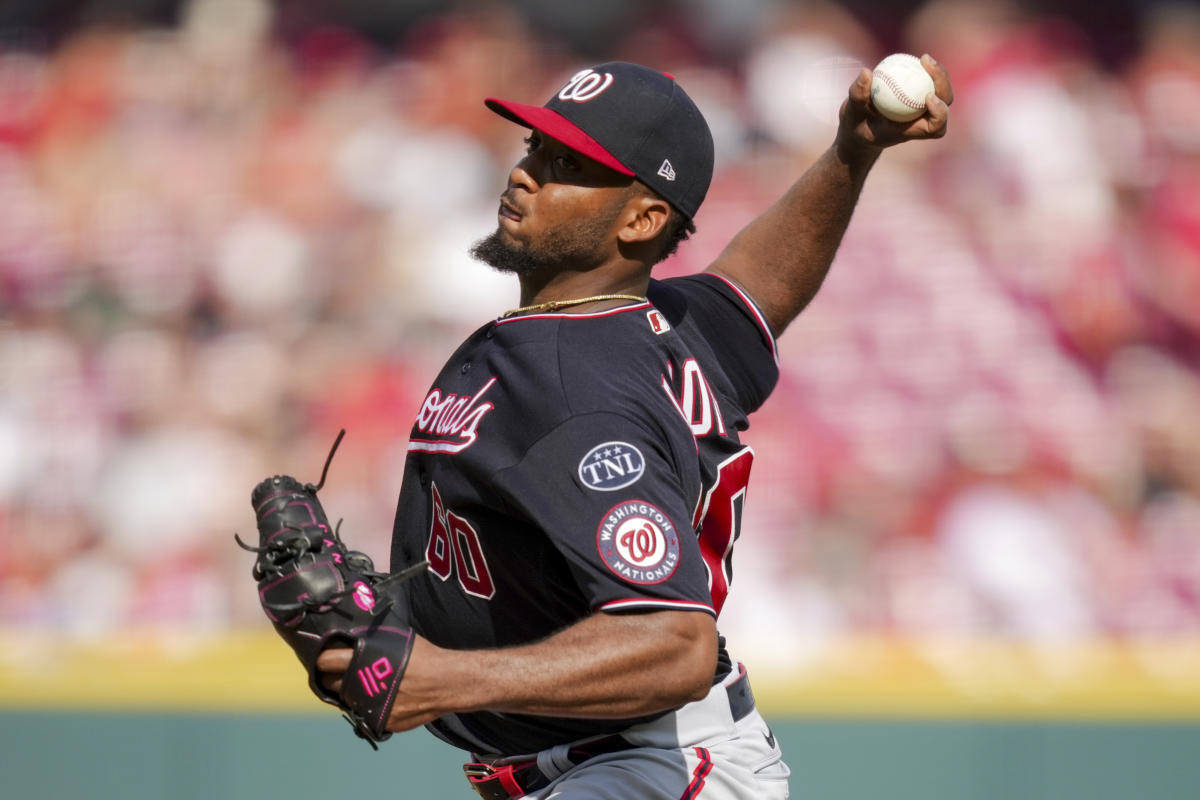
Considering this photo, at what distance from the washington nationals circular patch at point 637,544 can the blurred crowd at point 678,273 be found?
3.42 m

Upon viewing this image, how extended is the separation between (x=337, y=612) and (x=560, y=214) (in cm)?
83

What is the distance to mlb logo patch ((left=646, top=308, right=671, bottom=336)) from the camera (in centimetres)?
236

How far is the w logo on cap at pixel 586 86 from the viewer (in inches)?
95.3

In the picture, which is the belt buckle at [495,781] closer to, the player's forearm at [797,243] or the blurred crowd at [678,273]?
the player's forearm at [797,243]

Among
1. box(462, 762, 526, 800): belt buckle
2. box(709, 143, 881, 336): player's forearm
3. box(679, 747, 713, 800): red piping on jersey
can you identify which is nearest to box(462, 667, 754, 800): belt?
box(462, 762, 526, 800): belt buckle

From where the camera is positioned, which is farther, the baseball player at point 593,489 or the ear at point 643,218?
the ear at point 643,218

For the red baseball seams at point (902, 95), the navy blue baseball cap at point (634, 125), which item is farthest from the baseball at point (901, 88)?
the navy blue baseball cap at point (634, 125)

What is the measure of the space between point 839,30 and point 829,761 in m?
3.32

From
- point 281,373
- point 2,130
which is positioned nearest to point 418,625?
point 281,373

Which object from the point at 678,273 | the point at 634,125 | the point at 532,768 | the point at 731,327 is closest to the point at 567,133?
the point at 634,125

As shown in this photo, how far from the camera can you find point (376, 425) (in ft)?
19.5

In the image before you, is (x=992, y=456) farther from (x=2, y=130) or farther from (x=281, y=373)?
(x=2, y=130)

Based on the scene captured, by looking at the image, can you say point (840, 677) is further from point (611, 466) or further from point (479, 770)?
point (611, 466)

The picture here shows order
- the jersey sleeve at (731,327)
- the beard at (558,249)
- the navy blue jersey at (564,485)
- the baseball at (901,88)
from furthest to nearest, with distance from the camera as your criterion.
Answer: the jersey sleeve at (731,327) → the baseball at (901,88) → the beard at (558,249) → the navy blue jersey at (564,485)
